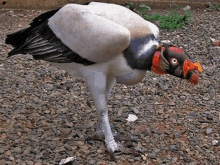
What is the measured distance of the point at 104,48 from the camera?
81.9 inches

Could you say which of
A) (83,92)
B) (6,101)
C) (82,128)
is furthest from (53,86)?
(82,128)

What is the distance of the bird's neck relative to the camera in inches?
83.6

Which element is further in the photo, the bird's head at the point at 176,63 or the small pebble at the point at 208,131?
the small pebble at the point at 208,131

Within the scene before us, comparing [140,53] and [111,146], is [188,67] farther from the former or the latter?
[111,146]

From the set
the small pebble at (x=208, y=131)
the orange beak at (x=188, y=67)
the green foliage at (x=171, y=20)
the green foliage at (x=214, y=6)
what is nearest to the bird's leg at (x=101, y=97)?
the orange beak at (x=188, y=67)

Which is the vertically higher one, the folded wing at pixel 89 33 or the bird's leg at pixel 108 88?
the folded wing at pixel 89 33

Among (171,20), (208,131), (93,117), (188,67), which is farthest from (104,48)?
(171,20)

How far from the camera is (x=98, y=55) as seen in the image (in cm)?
215

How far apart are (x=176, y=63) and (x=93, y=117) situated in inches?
51.9

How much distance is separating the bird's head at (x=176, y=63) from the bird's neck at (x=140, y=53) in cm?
5

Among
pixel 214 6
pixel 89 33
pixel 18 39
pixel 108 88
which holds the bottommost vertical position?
pixel 214 6

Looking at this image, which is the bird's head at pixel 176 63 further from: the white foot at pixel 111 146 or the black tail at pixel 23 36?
the black tail at pixel 23 36

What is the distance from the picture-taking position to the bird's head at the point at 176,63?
2.03 m

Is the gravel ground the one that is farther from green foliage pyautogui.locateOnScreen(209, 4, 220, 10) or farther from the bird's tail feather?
green foliage pyautogui.locateOnScreen(209, 4, 220, 10)
